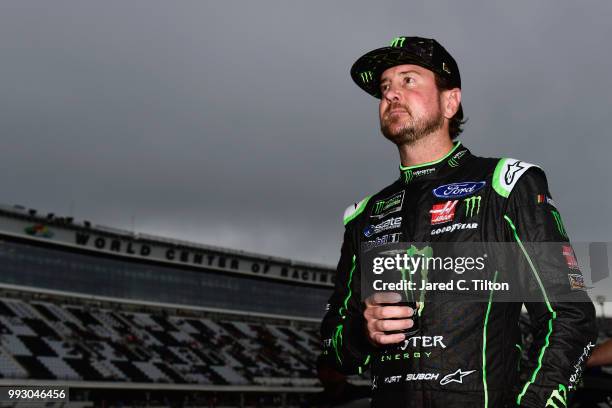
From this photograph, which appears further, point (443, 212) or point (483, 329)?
point (443, 212)

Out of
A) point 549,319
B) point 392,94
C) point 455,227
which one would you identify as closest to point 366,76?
point 392,94

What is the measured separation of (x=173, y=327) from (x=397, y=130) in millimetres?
46501

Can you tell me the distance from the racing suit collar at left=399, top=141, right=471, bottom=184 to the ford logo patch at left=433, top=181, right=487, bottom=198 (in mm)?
147

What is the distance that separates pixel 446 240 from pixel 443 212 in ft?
0.44

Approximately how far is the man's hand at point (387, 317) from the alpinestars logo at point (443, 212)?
0.50 meters

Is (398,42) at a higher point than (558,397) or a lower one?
higher

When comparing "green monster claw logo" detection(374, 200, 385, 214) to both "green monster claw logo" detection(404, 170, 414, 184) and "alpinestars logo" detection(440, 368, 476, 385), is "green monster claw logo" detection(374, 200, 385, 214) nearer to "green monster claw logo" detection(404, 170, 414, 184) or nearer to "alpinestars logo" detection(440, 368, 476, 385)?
"green monster claw logo" detection(404, 170, 414, 184)

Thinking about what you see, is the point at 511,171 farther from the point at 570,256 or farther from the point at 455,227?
the point at 570,256

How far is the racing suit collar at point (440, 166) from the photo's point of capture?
3.06m

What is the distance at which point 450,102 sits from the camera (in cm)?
318

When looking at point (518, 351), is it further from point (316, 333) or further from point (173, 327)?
point (316, 333)

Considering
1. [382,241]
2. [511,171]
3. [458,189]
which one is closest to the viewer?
[511,171]

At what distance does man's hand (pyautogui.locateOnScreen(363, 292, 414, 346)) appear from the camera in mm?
2416

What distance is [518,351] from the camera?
8.58 feet
